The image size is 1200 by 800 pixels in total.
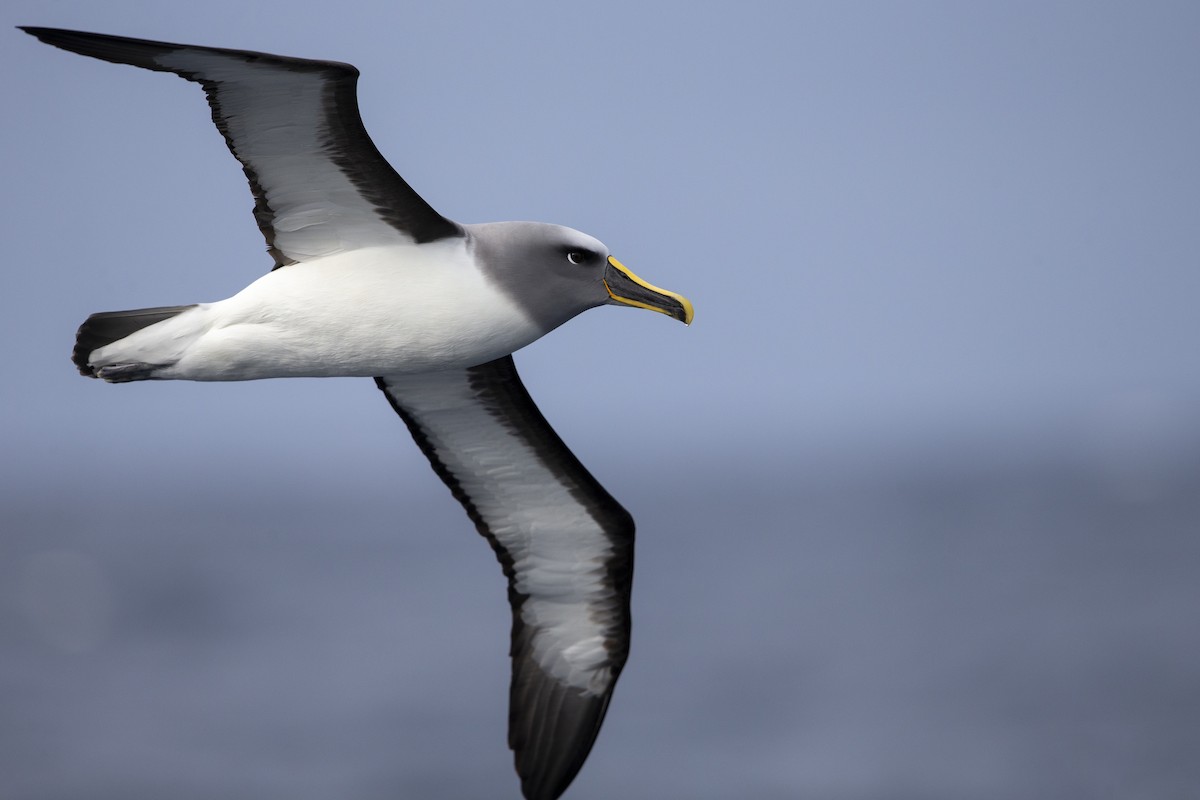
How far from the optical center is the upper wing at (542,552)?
1066cm

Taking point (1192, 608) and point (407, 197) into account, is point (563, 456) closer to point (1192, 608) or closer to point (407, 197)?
point (407, 197)

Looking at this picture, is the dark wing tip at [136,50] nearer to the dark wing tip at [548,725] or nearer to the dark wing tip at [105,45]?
the dark wing tip at [105,45]

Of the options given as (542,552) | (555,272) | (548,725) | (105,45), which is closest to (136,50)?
(105,45)

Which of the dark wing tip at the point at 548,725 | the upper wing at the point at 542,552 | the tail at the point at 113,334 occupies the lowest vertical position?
the dark wing tip at the point at 548,725

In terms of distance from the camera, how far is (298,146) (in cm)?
859

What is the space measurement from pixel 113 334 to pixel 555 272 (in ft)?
8.14

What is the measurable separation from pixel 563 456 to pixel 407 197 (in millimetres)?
2557

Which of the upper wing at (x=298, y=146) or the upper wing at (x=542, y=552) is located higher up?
the upper wing at (x=298, y=146)

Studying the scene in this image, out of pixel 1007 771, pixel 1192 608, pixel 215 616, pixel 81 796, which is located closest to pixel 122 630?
pixel 215 616

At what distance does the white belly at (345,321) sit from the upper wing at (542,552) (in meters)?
1.52

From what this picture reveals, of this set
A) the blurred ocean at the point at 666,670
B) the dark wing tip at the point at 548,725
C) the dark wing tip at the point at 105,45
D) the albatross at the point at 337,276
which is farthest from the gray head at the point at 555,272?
the blurred ocean at the point at 666,670

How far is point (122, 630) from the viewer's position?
98.4 meters

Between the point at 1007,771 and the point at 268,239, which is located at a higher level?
the point at 268,239

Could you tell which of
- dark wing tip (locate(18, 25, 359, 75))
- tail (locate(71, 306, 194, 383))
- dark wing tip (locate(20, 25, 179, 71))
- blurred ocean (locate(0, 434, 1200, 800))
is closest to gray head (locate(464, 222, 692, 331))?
dark wing tip (locate(18, 25, 359, 75))
